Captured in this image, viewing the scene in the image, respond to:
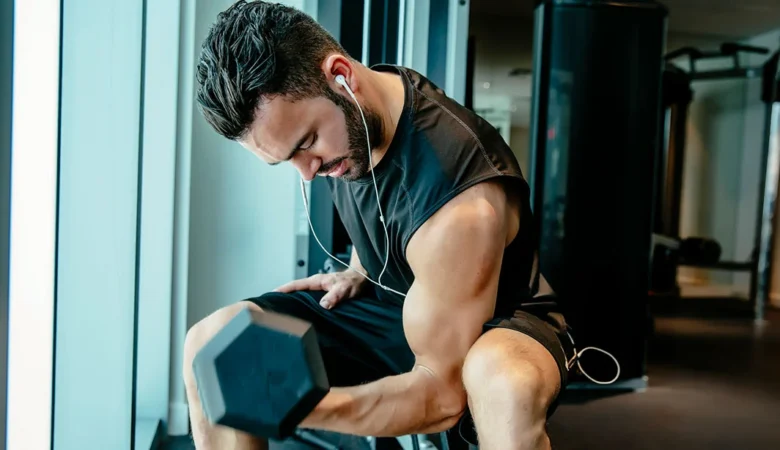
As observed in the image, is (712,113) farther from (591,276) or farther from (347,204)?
(347,204)

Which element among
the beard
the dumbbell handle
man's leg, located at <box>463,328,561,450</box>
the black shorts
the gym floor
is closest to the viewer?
man's leg, located at <box>463,328,561,450</box>

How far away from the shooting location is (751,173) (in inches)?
191

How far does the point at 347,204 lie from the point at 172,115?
0.76m

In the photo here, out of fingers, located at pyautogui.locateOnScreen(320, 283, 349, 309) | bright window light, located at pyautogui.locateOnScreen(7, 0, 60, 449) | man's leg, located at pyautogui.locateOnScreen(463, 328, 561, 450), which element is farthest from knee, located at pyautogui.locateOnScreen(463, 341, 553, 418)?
bright window light, located at pyautogui.locateOnScreen(7, 0, 60, 449)

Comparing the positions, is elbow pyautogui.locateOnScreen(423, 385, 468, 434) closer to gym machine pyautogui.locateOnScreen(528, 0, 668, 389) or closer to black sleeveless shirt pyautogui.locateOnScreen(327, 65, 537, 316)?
black sleeveless shirt pyautogui.locateOnScreen(327, 65, 537, 316)

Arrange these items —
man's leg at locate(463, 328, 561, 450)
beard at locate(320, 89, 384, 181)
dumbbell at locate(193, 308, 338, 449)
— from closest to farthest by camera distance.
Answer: dumbbell at locate(193, 308, 338, 449) → man's leg at locate(463, 328, 561, 450) → beard at locate(320, 89, 384, 181)

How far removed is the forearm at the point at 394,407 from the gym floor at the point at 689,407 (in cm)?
95

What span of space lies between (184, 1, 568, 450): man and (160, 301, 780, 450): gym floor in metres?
0.97

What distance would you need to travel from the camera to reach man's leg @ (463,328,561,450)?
33.7 inches

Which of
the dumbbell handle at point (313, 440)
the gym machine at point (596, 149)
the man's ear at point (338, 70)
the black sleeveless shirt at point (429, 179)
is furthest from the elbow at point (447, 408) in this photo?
the gym machine at point (596, 149)

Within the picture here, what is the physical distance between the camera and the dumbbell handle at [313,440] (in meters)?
1.74

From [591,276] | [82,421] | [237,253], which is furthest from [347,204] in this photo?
[591,276]

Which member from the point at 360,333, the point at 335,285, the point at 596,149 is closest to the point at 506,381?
the point at 360,333

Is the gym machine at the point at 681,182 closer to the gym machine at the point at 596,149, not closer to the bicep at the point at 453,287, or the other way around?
the gym machine at the point at 596,149
